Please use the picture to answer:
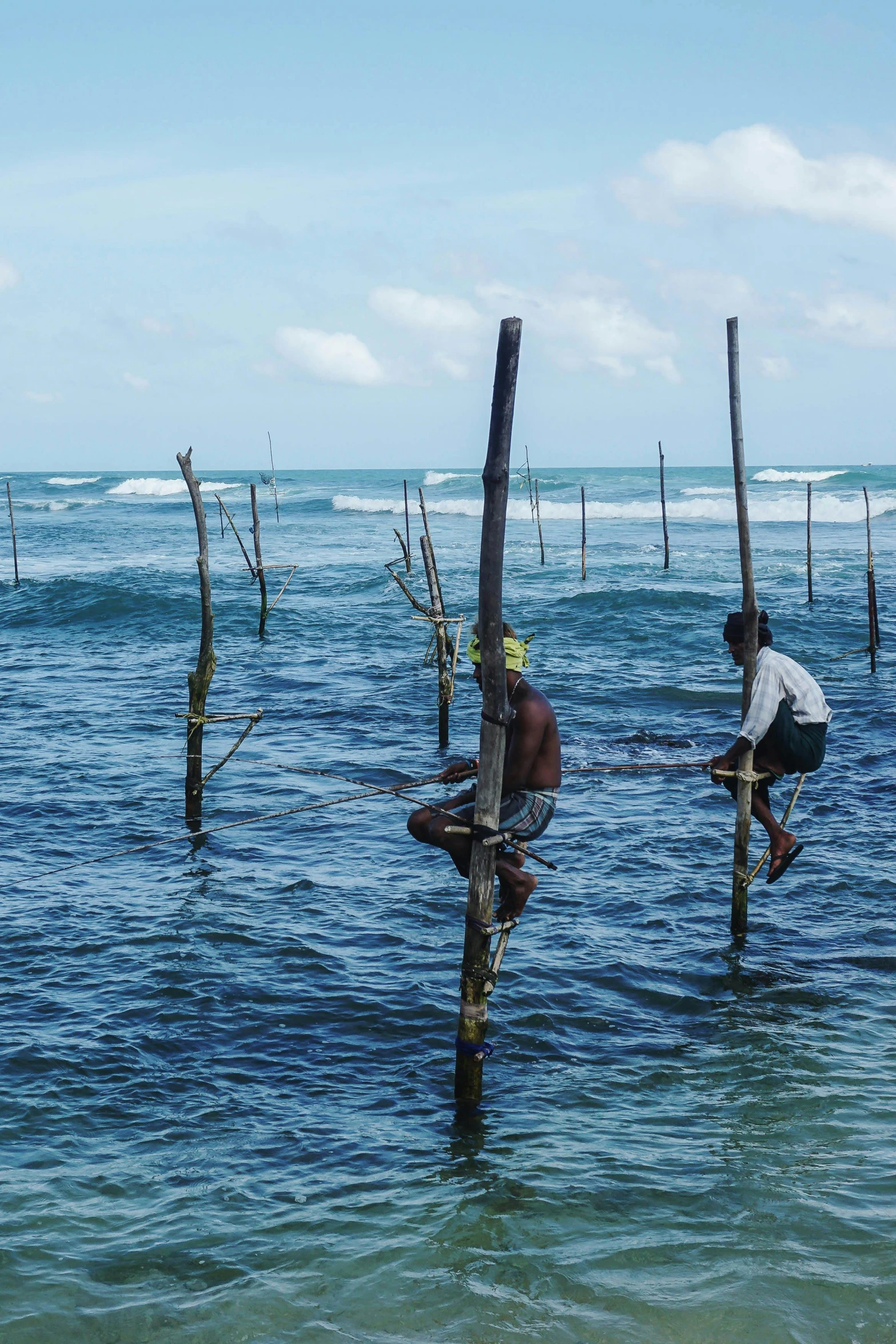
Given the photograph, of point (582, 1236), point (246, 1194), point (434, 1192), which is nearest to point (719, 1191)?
point (582, 1236)

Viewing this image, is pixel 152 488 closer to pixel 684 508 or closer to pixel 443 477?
pixel 443 477

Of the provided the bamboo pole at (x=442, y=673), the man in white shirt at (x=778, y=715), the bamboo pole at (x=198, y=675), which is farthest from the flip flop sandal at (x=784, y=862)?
the bamboo pole at (x=442, y=673)

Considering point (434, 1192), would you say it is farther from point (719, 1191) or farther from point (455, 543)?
point (455, 543)

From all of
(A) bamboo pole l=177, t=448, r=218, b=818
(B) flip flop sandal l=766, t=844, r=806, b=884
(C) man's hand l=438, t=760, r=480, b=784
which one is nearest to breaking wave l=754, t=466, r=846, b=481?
(A) bamboo pole l=177, t=448, r=218, b=818

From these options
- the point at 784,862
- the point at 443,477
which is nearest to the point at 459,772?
the point at 784,862

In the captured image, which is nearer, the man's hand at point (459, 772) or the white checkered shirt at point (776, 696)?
the man's hand at point (459, 772)

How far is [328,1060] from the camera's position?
652 centimetres

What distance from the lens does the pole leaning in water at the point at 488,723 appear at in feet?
15.8

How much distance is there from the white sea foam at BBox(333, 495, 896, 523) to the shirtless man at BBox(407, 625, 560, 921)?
50.3 m

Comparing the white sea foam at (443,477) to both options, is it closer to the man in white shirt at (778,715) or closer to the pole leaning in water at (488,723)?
the man in white shirt at (778,715)

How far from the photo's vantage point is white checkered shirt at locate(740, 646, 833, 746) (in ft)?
22.9

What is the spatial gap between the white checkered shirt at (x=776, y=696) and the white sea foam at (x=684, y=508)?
4859cm

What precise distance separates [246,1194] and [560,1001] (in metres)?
2.59

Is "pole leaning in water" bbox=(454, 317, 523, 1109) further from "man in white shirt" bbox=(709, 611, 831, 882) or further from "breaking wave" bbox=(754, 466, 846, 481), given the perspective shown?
"breaking wave" bbox=(754, 466, 846, 481)
